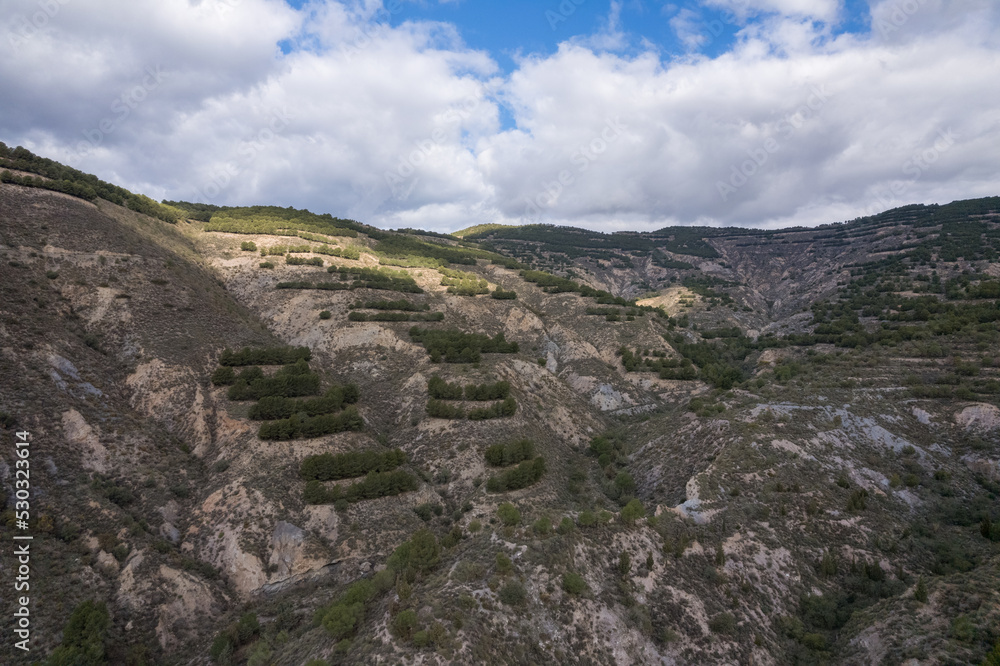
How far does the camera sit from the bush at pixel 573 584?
2067cm

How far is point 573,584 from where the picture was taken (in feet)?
67.9

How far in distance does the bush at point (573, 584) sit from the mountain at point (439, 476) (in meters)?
0.15

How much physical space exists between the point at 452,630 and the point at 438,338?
121ft

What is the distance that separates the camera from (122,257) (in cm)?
4622

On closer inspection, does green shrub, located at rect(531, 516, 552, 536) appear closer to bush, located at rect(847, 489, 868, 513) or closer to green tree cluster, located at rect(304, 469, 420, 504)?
green tree cluster, located at rect(304, 469, 420, 504)

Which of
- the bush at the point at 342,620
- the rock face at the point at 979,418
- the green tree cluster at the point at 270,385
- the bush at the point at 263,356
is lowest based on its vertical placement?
the bush at the point at 342,620

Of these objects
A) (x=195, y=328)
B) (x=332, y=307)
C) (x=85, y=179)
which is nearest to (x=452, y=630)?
(x=195, y=328)

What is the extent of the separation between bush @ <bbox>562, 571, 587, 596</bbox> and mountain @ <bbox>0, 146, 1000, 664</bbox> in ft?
0.48

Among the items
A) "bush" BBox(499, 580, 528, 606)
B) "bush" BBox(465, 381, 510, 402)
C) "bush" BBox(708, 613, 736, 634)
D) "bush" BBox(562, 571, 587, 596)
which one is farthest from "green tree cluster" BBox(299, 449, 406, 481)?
"bush" BBox(708, 613, 736, 634)

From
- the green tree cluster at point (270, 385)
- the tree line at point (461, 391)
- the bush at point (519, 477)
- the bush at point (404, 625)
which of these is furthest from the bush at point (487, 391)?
the bush at point (404, 625)

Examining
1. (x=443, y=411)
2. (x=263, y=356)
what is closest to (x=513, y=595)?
(x=443, y=411)

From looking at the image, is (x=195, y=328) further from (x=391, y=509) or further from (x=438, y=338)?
(x=391, y=509)

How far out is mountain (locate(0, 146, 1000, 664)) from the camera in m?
19.8

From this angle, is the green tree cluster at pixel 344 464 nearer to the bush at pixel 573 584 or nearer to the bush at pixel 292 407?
the bush at pixel 292 407
